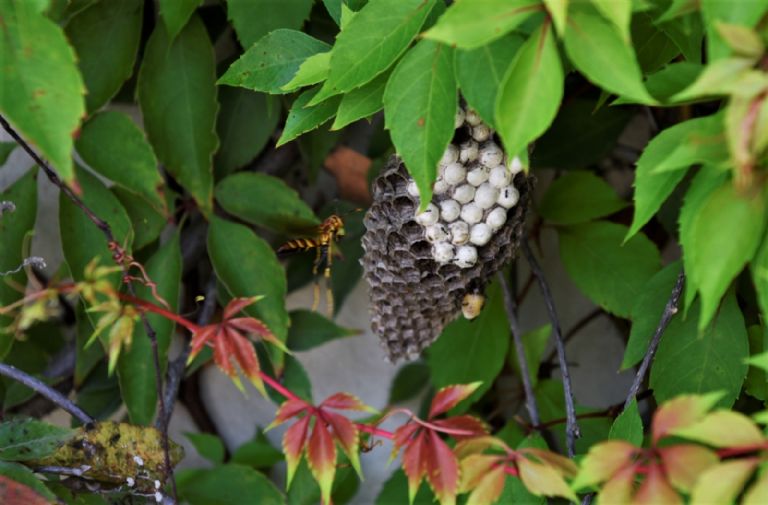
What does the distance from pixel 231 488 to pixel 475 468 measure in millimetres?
471

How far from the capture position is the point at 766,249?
19.8 inches

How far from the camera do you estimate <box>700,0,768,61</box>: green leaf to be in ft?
1.47

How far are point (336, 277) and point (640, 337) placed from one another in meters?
0.46

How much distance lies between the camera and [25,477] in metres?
0.71

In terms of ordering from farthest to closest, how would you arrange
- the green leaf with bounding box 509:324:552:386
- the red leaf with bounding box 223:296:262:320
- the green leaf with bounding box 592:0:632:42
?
the green leaf with bounding box 509:324:552:386
the red leaf with bounding box 223:296:262:320
the green leaf with bounding box 592:0:632:42

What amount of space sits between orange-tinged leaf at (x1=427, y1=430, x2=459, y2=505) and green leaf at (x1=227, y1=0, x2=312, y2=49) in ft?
1.35

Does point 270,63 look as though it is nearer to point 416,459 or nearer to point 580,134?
point 416,459

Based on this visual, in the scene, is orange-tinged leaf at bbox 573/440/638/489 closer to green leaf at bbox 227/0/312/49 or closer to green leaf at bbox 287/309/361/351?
green leaf at bbox 227/0/312/49

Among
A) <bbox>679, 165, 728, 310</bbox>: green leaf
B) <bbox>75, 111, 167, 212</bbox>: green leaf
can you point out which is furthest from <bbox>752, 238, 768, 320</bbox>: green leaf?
<bbox>75, 111, 167, 212</bbox>: green leaf

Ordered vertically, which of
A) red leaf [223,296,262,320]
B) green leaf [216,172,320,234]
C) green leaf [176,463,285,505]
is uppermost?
red leaf [223,296,262,320]

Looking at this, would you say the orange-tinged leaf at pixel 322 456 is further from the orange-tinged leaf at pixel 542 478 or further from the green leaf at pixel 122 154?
the green leaf at pixel 122 154

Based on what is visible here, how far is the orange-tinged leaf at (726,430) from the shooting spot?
0.45 metres

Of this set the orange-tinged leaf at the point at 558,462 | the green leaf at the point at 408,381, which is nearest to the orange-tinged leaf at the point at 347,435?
the orange-tinged leaf at the point at 558,462

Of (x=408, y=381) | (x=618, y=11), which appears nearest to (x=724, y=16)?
(x=618, y=11)
